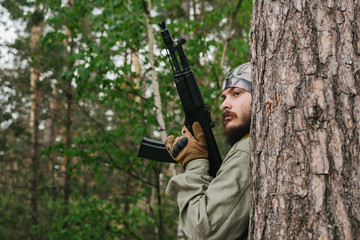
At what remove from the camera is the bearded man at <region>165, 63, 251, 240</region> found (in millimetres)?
1819

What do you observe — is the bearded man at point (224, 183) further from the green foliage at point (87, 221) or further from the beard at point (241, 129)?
the green foliage at point (87, 221)

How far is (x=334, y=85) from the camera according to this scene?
1.44 metres

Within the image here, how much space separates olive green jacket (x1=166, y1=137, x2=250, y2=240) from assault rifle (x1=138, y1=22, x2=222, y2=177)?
403mm

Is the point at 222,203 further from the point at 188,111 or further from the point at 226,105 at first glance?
the point at 188,111

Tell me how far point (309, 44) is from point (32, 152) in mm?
13116

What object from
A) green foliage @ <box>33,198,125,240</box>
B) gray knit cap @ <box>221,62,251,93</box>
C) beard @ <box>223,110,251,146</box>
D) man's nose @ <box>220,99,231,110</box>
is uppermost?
gray knit cap @ <box>221,62,251,93</box>

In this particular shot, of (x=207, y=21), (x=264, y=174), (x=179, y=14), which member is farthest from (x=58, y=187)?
(x=264, y=174)

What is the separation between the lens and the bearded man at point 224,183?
1.82 metres

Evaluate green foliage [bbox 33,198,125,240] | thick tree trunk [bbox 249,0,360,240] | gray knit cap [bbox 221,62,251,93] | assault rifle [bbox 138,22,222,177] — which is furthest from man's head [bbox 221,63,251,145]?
green foliage [bbox 33,198,125,240]

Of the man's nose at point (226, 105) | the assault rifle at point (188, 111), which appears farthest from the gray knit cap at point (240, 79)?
the assault rifle at point (188, 111)

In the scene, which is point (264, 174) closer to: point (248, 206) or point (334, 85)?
point (248, 206)

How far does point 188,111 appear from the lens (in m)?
2.68

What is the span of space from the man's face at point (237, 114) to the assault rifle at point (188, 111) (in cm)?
18

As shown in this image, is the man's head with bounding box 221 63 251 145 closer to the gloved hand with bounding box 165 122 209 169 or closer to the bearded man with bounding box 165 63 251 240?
the bearded man with bounding box 165 63 251 240
